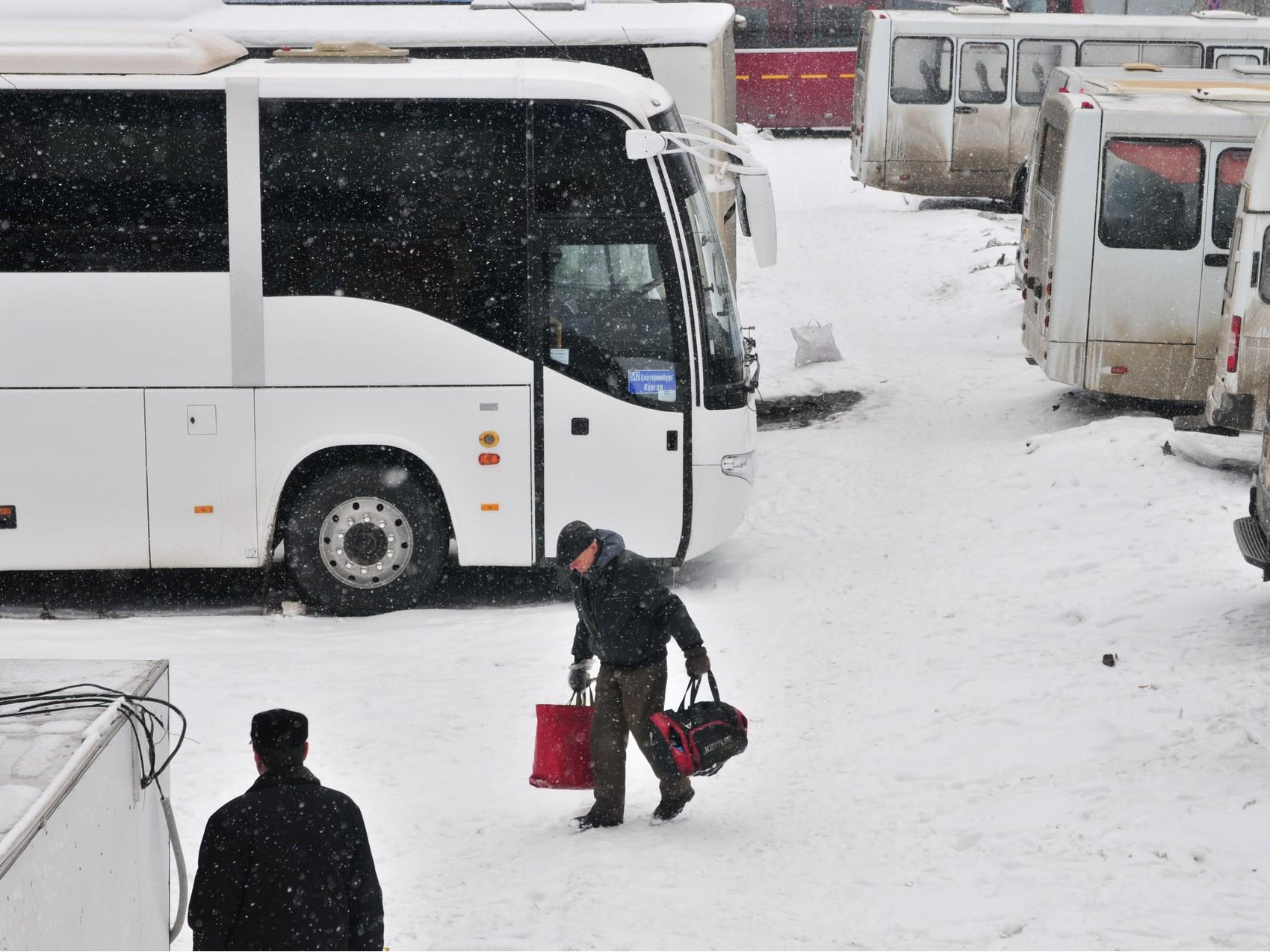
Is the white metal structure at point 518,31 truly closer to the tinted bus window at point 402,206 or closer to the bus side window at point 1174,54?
the tinted bus window at point 402,206

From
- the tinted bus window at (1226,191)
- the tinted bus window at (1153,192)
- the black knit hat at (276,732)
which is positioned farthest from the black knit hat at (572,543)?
the tinted bus window at (1226,191)

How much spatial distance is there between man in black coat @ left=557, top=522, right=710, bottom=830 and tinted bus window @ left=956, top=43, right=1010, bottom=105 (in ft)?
60.3

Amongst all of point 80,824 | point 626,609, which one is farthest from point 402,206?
point 80,824

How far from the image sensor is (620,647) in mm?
7309

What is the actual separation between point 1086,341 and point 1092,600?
4.70 meters

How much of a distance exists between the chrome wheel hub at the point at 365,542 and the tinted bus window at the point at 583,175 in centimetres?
234

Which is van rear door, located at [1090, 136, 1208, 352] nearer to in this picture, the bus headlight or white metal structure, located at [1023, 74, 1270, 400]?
white metal structure, located at [1023, 74, 1270, 400]

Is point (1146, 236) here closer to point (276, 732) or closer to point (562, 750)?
point (562, 750)

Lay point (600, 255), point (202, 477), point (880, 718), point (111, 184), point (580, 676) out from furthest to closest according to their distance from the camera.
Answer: point (202, 477)
point (600, 255)
point (111, 184)
point (880, 718)
point (580, 676)

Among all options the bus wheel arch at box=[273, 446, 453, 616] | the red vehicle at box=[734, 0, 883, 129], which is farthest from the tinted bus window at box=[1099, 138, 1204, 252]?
the red vehicle at box=[734, 0, 883, 129]

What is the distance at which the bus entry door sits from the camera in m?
23.9

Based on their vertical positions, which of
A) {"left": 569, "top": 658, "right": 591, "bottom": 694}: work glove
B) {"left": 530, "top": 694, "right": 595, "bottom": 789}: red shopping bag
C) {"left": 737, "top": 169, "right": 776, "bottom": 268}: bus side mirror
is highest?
{"left": 737, "top": 169, "right": 776, "bottom": 268}: bus side mirror

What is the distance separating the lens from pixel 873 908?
6.45 metres

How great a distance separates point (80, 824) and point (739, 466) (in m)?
6.92
